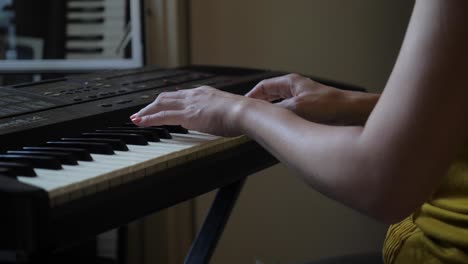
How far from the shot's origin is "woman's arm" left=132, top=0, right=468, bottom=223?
2.06 feet

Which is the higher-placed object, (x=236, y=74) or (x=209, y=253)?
(x=236, y=74)

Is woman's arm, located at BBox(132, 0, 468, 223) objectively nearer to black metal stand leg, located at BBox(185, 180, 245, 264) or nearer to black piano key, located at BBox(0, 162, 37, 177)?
black piano key, located at BBox(0, 162, 37, 177)

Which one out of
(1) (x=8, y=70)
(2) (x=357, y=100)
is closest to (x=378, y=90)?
(2) (x=357, y=100)

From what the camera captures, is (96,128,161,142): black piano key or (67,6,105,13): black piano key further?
(67,6,105,13): black piano key

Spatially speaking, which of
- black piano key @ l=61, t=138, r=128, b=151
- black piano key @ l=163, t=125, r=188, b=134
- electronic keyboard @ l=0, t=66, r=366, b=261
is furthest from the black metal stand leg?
black piano key @ l=61, t=138, r=128, b=151

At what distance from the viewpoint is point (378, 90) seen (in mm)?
1824

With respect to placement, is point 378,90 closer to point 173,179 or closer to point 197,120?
point 197,120

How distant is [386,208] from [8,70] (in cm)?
132

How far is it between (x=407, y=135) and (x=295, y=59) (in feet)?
3.97

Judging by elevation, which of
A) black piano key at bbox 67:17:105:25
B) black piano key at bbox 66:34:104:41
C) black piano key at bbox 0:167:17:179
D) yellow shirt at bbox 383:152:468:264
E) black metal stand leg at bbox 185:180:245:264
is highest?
black piano key at bbox 67:17:105:25

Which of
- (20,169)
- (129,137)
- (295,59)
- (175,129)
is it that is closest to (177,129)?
(175,129)

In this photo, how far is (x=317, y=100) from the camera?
107 centimetres

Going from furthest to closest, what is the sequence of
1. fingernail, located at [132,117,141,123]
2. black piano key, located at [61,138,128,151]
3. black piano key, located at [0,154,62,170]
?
1. fingernail, located at [132,117,141,123]
2. black piano key, located at [61,138,128,151]
3. black piano key, located at [0,154,62,170]

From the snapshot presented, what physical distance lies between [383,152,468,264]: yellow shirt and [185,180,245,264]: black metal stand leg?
378 mm
